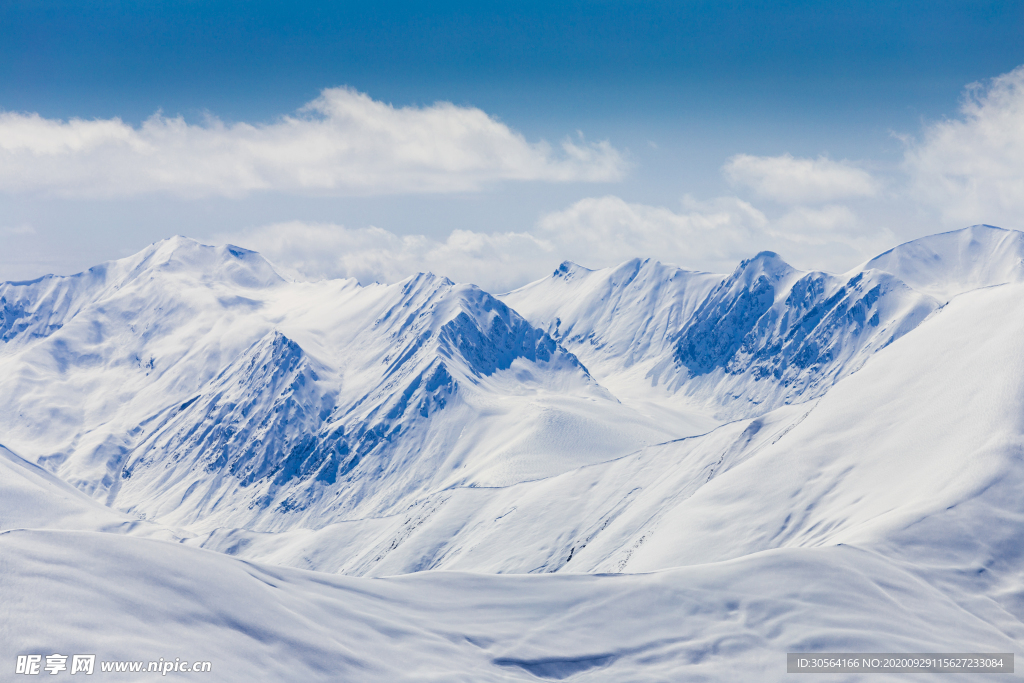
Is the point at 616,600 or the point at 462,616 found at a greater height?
the point at 616,600

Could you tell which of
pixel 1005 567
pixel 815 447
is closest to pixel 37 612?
pixel 1005 567

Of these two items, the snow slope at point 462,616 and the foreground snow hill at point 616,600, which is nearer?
the snow slope at point 462,616

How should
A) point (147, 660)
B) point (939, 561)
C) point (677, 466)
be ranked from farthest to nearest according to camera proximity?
point (677, 466) → point (939, 561) → point (147, 660)

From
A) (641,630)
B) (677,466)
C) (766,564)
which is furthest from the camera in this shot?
(677,466)

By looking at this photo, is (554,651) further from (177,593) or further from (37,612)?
(37,612)

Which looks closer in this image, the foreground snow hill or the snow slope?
the snow slope

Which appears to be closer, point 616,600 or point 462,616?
point 462,616

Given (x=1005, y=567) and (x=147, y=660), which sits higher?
(x=1005, y=567)

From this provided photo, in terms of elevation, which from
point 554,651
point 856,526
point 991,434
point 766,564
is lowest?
point 554,651
